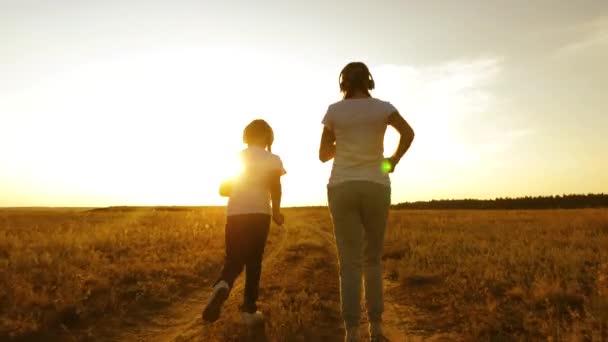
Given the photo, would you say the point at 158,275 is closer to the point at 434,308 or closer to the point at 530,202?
the point at 434,308

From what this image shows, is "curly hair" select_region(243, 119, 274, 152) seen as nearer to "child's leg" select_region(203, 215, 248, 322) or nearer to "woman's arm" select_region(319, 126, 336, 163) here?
"child's leg" select_region(203, 215, 248, 322)

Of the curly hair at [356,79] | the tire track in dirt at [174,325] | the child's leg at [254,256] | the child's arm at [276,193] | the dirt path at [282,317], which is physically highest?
the curly hair at [356,79]

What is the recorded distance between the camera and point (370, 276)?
16.1 feet

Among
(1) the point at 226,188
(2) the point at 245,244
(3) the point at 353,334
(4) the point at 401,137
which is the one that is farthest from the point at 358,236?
(1) the point at 226,188

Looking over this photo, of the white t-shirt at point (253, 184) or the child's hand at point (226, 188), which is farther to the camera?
the child's hand at point (226, 188)

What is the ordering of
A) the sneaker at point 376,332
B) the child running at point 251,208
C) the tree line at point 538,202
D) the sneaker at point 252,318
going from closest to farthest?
the sneaker at point 376,332 → the sneaker at point 252,318 → the child running at point 251,208 → the tree line at point 538,202

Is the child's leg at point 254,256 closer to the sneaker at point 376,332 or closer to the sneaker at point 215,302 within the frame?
the sneaker at point 215,302

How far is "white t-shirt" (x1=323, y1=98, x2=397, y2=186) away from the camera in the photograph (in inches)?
188

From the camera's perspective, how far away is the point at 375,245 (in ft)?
16.1

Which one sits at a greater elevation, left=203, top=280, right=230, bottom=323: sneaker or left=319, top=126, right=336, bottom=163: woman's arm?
left=319, top=126, right=336, bottom=163: woman's arm

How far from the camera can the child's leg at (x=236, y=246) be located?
631 cm

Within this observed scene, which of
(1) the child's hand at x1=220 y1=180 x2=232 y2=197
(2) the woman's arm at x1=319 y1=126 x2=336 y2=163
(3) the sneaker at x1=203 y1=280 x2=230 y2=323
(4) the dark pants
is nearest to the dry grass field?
(3) the sneaker at x1=203 y1=280 x2=230 y2=323

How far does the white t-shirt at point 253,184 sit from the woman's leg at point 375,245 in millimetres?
1863

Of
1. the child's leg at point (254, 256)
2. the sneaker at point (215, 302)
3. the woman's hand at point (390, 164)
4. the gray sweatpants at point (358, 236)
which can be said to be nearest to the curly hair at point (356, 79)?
the woman's hand at point (390, 164)
